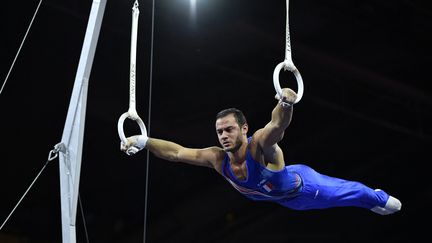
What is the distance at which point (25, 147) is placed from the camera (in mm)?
8297

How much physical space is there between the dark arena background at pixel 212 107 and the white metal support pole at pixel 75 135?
3017 mm

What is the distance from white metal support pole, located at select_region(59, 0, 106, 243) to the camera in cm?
432

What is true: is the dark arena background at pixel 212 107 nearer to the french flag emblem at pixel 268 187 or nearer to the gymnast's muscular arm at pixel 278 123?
the french flag emblem at pixel 268 187

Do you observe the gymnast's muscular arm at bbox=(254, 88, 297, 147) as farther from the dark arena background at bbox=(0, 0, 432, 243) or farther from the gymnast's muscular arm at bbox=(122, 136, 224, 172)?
the dark arena background at bbox=(0, 0, 432, 243)

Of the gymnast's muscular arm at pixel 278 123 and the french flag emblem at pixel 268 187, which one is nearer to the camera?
the gymnast's muscular arm at pixel 278 123

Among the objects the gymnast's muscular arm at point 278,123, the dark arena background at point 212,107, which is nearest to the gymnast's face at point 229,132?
the gymnast's muscular arm at point 278,123

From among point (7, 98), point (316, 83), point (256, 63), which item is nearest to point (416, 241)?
point (316, 83)

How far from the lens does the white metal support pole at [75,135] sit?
4.32m

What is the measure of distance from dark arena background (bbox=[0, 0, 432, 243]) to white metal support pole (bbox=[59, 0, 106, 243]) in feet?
9.90

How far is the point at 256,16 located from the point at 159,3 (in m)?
1.08

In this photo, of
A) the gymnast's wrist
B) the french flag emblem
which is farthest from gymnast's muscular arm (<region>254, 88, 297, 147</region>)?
the gymnast's wrist

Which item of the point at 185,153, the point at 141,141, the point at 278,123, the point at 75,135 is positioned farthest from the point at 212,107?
the point at 278,123

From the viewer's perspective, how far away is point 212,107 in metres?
8.78

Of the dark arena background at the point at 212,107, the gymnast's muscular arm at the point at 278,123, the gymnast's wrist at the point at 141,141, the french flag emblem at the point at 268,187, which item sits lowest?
the french flag emblem at the point at 268,187
